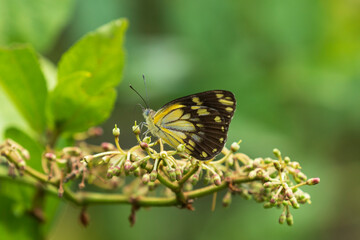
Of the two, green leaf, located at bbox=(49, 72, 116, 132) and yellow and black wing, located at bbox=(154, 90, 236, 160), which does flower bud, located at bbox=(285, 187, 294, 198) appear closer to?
yellow and black wing, located at bbox=(154, 90, 236, 160)

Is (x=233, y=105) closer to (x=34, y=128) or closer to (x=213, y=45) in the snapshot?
(x=34, y=128)

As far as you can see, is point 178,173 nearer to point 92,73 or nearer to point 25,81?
point 92,73

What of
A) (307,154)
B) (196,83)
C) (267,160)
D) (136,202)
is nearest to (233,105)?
(267,160)

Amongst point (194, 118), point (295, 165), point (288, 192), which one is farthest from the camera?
point (194, 118)

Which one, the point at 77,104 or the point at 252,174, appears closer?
the point at 252,174

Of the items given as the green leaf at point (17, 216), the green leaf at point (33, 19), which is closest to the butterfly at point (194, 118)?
the green leaf at point (17, 216)

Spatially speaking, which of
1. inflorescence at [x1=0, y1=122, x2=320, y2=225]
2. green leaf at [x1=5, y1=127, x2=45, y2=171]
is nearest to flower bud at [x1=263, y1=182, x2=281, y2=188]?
inflorescence at [x1=0, y1=122, x2=320, y2=225]

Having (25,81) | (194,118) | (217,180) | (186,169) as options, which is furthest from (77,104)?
(217,180)

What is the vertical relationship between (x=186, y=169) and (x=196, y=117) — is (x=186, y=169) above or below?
below

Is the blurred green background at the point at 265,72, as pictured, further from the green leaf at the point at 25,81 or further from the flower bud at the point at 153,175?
the flower bud at the point at 153,175
